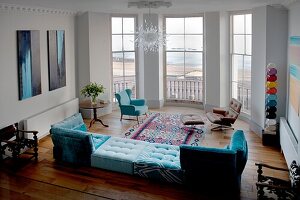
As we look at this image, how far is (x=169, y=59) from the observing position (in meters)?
11.7

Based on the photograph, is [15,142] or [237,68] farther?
[237,68]

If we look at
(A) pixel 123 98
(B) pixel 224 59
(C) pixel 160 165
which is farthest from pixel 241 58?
(C) pixel 160 165

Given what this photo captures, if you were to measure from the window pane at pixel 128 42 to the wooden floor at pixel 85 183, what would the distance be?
501 centimetres

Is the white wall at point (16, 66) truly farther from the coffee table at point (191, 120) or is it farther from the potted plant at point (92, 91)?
the coffee table at point (191, 120)

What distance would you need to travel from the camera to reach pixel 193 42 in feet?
37.1

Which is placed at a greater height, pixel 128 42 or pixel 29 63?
pixel 128 42

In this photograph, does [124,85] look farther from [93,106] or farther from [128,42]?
[93,106]

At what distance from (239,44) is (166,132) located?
137 inches

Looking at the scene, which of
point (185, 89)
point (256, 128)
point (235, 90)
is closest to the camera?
point (256, 128)

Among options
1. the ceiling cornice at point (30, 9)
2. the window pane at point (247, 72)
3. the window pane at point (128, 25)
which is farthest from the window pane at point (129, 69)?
the window pane at point (247, 72)

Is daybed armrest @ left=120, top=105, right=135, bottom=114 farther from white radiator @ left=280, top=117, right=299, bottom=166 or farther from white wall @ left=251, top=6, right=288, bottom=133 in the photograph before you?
white radiator @ left=280, top=117, right=299, bottom=166

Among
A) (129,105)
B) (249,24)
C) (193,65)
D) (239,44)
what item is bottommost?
(129,105)

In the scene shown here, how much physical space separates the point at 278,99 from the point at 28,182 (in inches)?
222

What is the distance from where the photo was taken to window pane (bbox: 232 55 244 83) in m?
9.94
